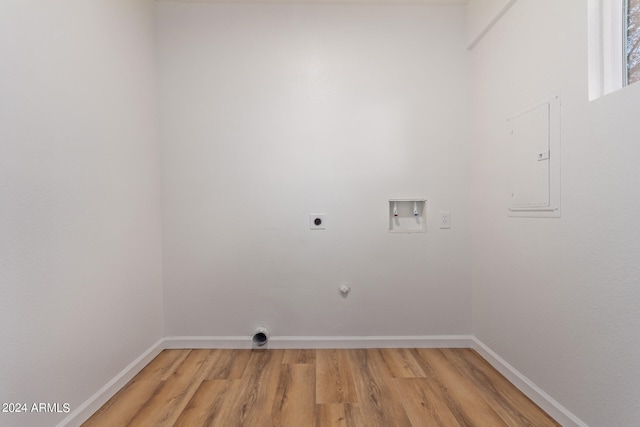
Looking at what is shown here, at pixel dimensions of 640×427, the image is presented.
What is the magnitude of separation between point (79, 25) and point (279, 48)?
4.04ft

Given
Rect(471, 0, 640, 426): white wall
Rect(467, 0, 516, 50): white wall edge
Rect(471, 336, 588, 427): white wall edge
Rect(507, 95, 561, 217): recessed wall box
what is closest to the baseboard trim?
Rect(471, 336, 588, 427): white wall edge

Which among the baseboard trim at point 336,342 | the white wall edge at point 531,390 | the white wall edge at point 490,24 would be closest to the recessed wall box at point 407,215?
the baseboard trim at point 336,342

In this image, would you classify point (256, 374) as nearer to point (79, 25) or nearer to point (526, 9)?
point (79, 25)

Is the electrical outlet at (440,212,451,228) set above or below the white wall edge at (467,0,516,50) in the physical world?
below

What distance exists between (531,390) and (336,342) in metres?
1.22

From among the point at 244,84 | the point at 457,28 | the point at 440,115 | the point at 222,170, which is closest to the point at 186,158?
the point at 222,170

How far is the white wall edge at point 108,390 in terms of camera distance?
1.49m

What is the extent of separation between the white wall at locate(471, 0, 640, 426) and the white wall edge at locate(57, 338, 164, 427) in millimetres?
2304

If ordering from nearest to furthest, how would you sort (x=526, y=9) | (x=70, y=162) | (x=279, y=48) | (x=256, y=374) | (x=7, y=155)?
(x=7, y=155) < (x=70, y=162) < (x=526, y=9) < (x=256, y=374) < (x=279, y=48)

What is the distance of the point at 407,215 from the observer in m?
2.42

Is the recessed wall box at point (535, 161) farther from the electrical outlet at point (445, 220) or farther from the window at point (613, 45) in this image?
the electrical outlet at point (445, 220)

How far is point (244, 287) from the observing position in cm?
238

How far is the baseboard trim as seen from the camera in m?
2.37

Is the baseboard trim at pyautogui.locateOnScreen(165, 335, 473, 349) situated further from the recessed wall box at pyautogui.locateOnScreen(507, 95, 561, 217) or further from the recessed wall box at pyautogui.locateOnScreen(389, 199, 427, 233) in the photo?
the recessed wall box at pyautogui.locateOnScreen(507, 95, 561, 217)
